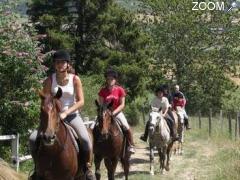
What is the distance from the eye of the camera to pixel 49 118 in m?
6.89

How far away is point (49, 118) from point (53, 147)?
0.54m

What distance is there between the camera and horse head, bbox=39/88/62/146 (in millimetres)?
6844

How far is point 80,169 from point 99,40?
2186cm

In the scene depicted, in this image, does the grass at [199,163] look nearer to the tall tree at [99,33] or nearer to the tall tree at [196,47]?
the tall tree at [99,33]

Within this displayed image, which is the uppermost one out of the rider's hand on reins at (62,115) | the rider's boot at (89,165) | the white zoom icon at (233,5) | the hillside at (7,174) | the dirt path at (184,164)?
the white zoom icon at (233,5)

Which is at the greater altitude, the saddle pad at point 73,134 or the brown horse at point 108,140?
the saddle pad at point 73,134

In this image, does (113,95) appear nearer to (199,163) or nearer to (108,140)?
(108,140)

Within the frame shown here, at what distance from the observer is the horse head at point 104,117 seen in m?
10.6

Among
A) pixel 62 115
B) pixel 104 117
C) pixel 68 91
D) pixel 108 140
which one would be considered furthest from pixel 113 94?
pixel 62 115

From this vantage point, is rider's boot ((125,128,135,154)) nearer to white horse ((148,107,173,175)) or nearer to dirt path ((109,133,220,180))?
dirt path ((109,133,220,180))

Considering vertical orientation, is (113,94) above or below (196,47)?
above

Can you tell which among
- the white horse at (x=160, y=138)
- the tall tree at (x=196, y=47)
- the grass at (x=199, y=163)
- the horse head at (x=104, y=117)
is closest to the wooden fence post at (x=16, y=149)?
the grass at (x=199, y=163)

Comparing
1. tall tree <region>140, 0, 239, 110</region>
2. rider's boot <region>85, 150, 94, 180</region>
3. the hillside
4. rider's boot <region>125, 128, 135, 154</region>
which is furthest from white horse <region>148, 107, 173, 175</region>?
tall tree <region>140, 0, 239, 110</region>

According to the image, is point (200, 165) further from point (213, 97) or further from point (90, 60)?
point (213, 97)
